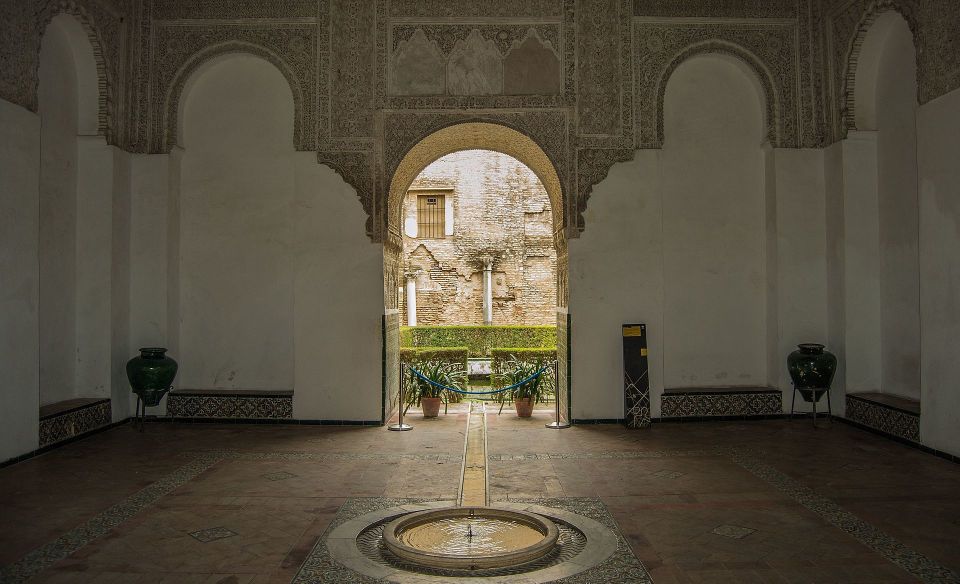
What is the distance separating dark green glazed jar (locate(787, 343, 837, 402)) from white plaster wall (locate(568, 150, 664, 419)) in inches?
53.0

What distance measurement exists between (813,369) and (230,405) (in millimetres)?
6022

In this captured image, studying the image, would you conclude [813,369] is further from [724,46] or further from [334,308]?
[334,308]

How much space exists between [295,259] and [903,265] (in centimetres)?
613

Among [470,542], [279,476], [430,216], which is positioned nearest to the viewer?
[470,542]

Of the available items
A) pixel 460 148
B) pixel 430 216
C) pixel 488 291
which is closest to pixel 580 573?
pixel 460 148

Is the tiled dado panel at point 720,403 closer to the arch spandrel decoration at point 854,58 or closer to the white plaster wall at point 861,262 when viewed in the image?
the white plaster wall at point 861,262

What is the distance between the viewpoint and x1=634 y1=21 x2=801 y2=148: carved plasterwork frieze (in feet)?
25.7

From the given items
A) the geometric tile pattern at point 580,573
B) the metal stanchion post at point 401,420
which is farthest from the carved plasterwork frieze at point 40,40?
the geometric tile pattern at point 580,573

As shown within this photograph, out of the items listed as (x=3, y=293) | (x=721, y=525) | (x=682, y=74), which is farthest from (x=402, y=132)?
(x=721, y=525)

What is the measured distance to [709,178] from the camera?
26.6 ft

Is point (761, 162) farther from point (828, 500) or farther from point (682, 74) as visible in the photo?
point (828, 500)

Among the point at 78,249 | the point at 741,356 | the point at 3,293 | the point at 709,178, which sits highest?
the point at 709,178

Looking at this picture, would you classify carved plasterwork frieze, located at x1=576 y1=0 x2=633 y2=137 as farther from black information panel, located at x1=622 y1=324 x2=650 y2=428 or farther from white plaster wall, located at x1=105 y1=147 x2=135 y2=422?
white plaster wall, located at x1=105 y1=147 x2=135 y2=422

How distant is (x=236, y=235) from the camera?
8102 millimetres
